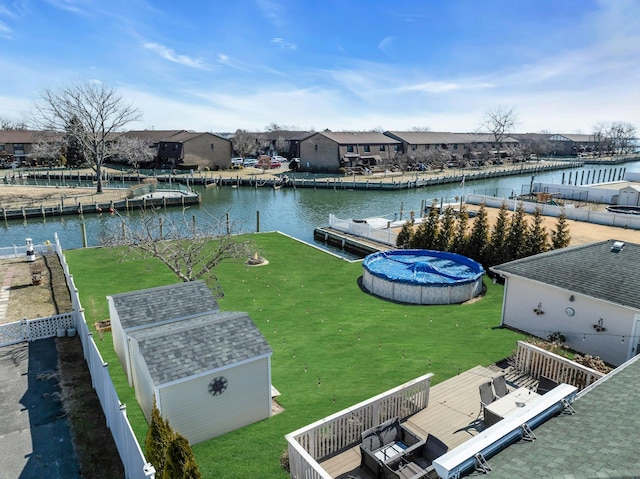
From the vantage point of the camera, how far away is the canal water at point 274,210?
41469mm

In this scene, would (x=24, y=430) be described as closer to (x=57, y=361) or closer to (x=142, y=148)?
(x=57, y=361)

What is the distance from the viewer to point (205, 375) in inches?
402

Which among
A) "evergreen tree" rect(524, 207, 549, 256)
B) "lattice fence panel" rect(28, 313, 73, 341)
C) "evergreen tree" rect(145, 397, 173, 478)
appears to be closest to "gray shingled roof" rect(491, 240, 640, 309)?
"evergreen tree" rect(524, 207, 549, 256)

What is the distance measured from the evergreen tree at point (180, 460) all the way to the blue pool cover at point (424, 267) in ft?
49.6

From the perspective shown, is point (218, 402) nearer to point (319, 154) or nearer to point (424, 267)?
point (424, 267)

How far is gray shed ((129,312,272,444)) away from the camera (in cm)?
1006

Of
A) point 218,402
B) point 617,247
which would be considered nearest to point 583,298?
point 617,247

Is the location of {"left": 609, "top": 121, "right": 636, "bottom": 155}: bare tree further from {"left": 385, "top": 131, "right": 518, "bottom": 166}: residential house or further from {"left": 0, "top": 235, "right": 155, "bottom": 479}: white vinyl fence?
{"left": 0, "top": 235, "right": 155, "bottom": 479}: white vinyl fence

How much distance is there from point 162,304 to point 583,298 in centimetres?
1341

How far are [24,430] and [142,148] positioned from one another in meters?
78.5

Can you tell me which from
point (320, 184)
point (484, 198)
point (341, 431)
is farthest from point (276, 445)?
point (320, 184)

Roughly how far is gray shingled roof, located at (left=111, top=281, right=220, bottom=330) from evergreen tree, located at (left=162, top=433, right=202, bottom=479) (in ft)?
21.1

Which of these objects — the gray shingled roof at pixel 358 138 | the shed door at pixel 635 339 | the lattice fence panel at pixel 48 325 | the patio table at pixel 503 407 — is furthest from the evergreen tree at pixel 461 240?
the gray shingled roof at pixel 358 138

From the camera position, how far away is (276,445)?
1011 cm
